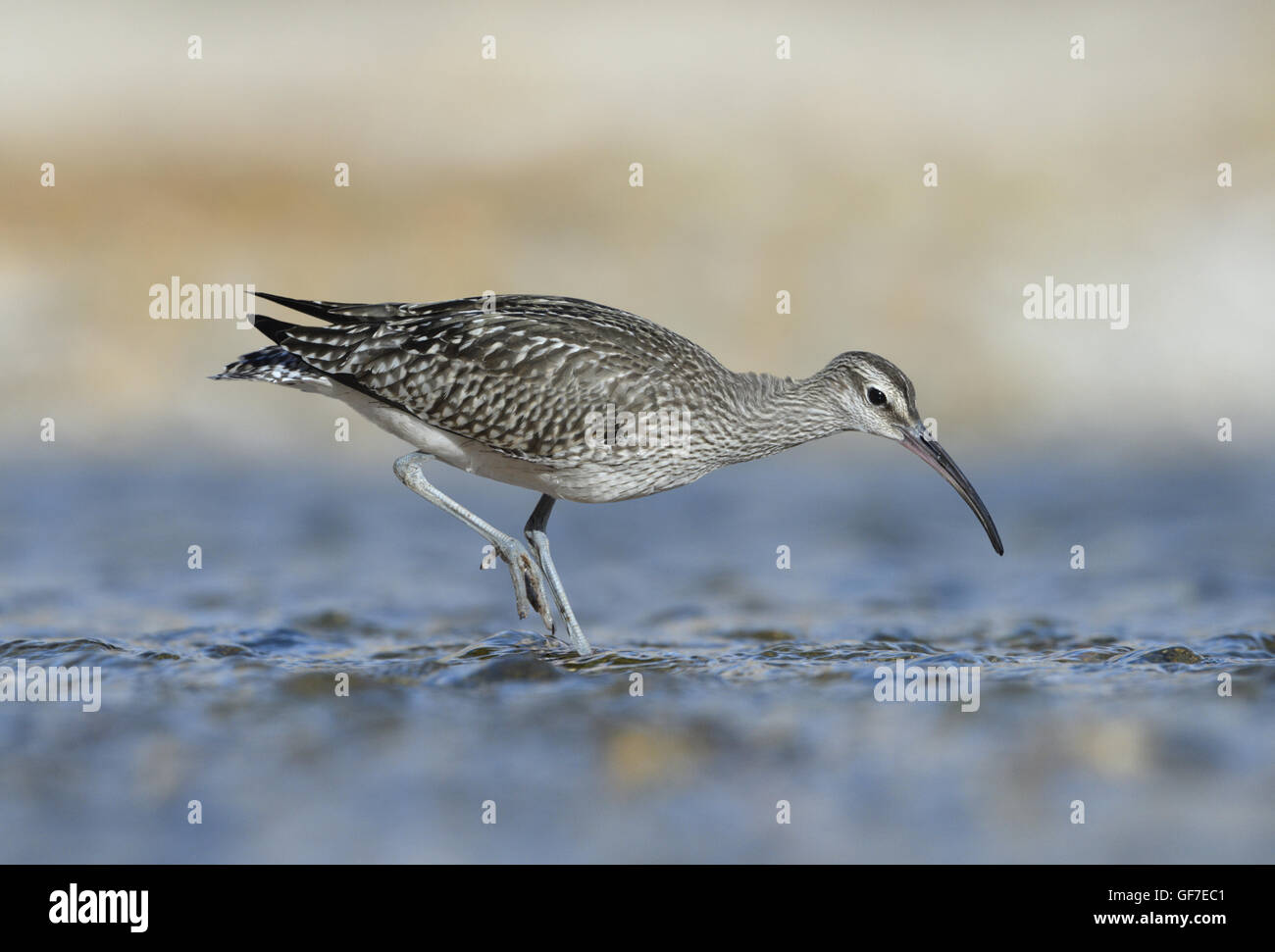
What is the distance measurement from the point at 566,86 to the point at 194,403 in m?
6.98

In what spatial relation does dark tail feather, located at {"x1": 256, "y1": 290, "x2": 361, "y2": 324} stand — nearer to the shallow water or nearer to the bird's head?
the shallow water

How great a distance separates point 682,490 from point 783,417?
6.87 meters

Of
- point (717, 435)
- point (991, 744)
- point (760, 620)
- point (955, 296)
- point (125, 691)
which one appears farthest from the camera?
point (955, 296)

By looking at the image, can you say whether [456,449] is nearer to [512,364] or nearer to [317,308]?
[512,364]

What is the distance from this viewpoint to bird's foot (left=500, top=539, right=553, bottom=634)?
940cm

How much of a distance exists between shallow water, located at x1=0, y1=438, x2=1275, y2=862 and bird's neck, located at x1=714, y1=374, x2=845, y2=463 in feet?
4.38

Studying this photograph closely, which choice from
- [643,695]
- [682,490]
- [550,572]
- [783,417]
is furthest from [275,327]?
[682,490]

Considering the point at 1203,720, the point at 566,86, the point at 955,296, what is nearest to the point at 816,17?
the point at 566,86

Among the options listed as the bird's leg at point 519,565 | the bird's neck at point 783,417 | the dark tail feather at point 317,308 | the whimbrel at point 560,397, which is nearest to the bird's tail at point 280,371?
the whimbrel at point 560,397

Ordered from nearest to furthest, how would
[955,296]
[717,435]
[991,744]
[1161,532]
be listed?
[991,744], [717,435], [1161,532], [955,296]

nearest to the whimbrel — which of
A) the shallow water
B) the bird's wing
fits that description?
the bird's wing

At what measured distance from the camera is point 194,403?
57.2ft

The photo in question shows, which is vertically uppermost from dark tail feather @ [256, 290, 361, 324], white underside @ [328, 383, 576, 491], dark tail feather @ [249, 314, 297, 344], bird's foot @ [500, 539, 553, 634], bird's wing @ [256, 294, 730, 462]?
dark tail feather @ [256, 290, 361, 324]

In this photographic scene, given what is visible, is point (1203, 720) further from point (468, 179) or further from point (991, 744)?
point (468, 179)
